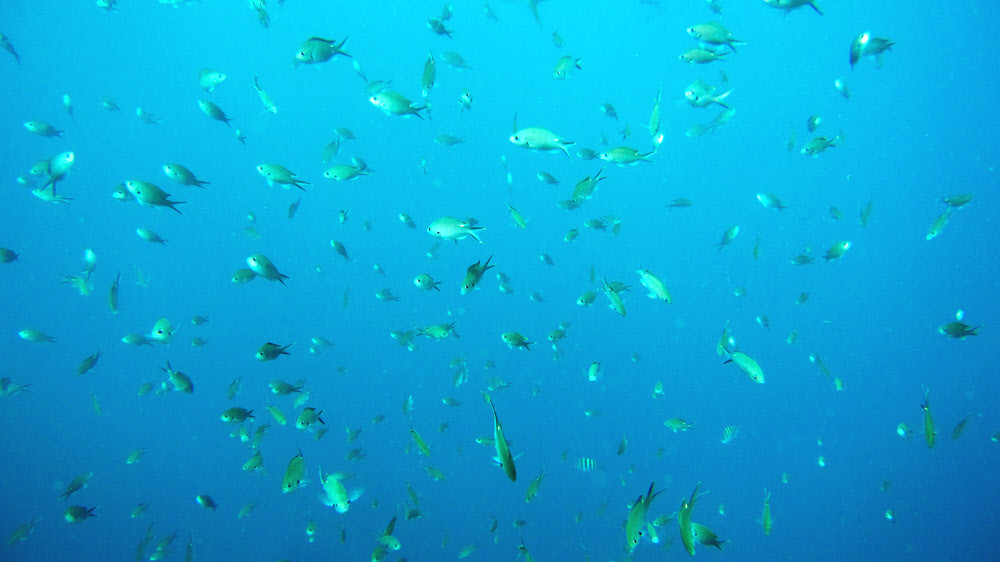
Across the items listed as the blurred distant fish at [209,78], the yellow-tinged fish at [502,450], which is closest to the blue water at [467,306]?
the blurred distant fish at [209,78]

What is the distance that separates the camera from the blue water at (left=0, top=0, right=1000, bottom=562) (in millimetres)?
19625

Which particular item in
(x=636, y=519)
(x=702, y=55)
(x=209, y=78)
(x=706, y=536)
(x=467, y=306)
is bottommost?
(x=467, y=306)

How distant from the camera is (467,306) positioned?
23766 mm

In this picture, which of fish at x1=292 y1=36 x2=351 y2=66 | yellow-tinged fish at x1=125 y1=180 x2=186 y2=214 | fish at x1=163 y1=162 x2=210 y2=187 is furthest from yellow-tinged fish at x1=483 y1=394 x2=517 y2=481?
fish at x1=163 y1=162 x2=210 y2=187

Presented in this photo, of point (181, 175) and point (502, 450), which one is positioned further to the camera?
point (181, 175)

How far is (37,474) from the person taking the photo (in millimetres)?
18359

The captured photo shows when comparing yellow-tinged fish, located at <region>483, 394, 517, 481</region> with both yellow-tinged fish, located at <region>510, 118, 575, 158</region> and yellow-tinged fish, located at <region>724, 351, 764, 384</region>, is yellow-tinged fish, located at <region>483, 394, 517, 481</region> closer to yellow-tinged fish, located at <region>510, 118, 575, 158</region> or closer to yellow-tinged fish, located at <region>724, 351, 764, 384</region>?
yellow-tinged fish, located at <region>510, 118, 575, 158</region>

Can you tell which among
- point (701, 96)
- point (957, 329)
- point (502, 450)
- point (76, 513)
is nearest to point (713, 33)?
point (701, 96)

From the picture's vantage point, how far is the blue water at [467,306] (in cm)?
1962

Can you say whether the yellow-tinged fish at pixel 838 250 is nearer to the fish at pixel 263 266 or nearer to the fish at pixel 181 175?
the fish at pixel 263 266

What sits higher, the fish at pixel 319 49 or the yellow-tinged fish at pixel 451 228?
the fish at pixel 319 49

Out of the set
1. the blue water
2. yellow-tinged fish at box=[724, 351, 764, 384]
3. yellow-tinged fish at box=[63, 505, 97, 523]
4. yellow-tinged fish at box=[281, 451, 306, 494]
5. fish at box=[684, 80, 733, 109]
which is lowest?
the blue water

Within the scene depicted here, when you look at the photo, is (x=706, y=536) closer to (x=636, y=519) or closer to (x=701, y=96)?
(x=636, y=519)

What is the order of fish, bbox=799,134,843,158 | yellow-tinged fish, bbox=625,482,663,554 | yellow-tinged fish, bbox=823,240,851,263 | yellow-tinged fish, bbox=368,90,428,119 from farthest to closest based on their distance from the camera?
yellow-tinged fish, bbox=823,240,851,263 < fish, bbox=799,134,843,158 < yellow-tinged fish, bbox=368,90,428,119 < yellow-tinged fish, bbox=625,482,663,554
